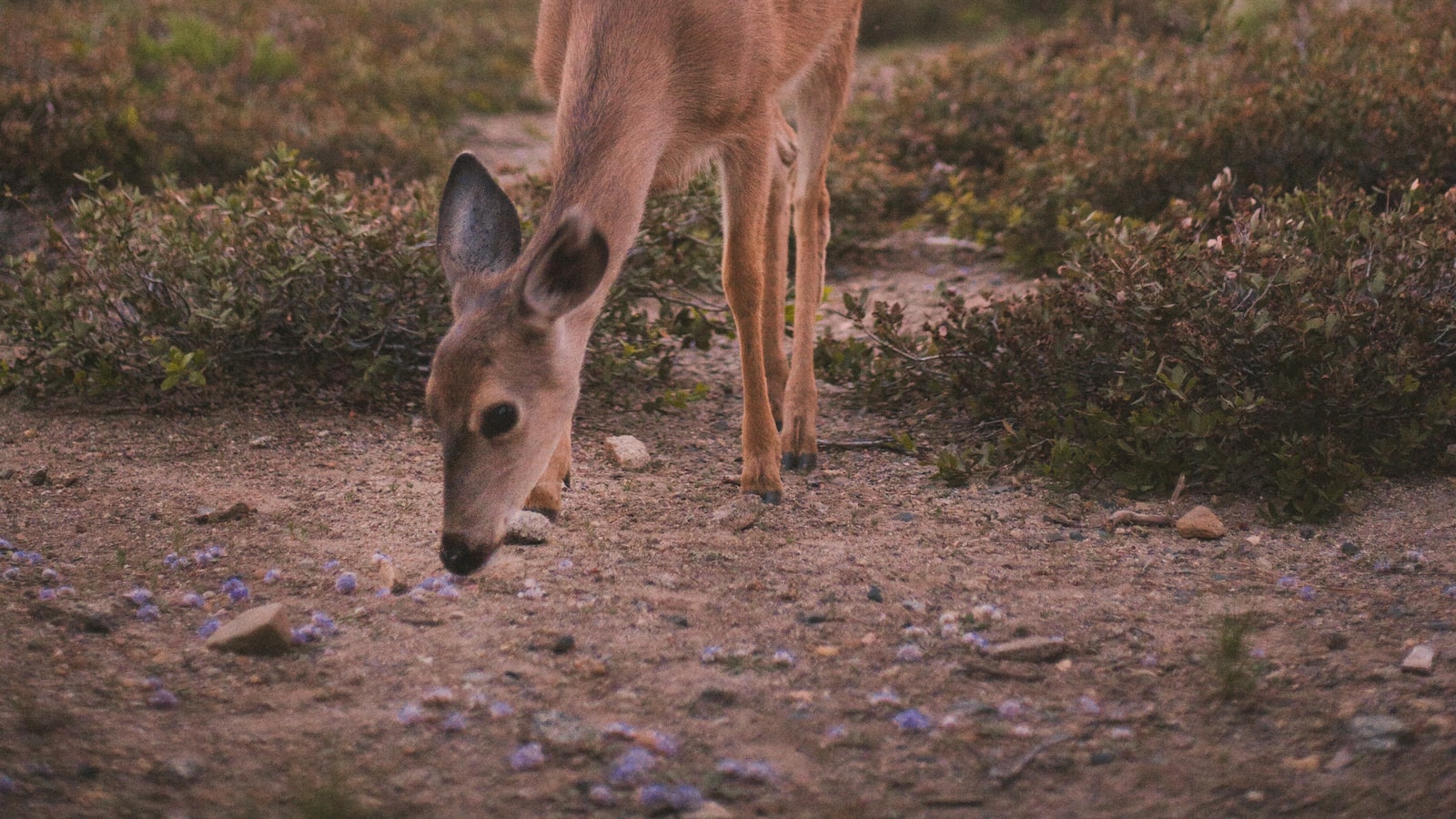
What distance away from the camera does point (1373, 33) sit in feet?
25.3

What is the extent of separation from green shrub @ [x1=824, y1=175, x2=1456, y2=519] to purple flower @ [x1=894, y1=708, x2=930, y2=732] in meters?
1.81

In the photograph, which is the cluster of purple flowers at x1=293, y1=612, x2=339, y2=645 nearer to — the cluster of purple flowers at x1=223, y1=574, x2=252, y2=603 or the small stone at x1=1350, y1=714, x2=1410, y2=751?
the cluster of purple flowers at x1=223, y1=574, x2=252, y2=603

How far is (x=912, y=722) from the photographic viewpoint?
313 centimetres

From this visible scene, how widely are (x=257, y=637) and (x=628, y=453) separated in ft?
6.30

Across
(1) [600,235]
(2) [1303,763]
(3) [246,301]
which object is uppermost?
(1) [600,235]

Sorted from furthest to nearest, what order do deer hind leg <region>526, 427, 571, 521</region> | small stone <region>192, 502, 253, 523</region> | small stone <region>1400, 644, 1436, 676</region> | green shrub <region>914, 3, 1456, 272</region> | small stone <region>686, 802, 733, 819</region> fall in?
green shrub <region>914, 3, 1456, 272</region>, deer hind leg <region>526, 427, 571, 521</region>, small stone <region>192, 502, 253, 523</region>, small stone <region>1400, 644, 1436, 676</region>, small stone <region>686, 802, 733, 819</region>

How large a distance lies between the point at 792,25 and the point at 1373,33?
442cm

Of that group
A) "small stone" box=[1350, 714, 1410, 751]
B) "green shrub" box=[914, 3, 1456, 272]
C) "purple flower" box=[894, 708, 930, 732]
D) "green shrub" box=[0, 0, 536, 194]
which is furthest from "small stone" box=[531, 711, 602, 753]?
"green shrub" box=[0, 0, 536, 194]

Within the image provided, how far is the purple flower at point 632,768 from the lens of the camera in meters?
2.88

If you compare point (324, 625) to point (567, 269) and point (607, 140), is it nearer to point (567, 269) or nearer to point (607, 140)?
point (567, 269)

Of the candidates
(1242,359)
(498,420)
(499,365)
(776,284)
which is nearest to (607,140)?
(499,365)

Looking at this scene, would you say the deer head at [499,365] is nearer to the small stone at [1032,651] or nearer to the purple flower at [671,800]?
the purple flower at [671,800]

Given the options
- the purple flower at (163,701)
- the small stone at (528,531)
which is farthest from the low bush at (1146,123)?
the purple flower at (163,701)

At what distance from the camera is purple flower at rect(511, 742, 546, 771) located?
293cm
